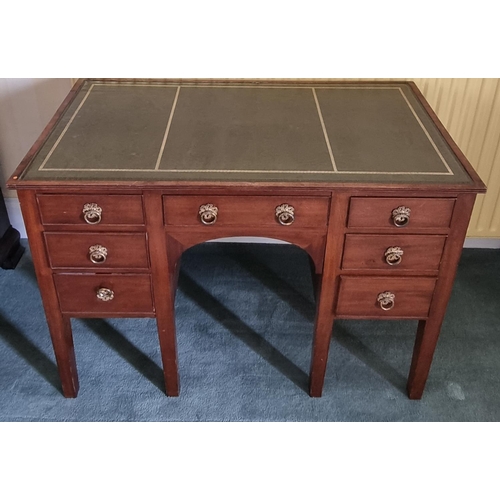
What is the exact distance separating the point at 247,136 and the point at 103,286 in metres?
0.59

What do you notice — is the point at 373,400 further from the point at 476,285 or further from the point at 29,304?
the point at 29,304

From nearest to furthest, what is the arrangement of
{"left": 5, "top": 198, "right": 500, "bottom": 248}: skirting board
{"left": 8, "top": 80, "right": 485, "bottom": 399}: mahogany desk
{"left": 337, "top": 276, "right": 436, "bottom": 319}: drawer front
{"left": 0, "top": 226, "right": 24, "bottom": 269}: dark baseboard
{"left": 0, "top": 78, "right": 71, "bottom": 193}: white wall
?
{"left": 8, "top": 80, "right": 485, "bottom": 399}: mahogany desk, {"left": 337, "top": 276, "right": 436, "bottom": 319}: drawer front, {"left": 0, "top": 78, "right": 71, "bottom": 193}: white wall, {"left": 0, "top": 226, "right": 24, "bottom": 269}: dark baseboard, {"left": 5, "top": 198, "right": 500, "bottom": 248}: skirting board

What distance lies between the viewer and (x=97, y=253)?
1554 mm

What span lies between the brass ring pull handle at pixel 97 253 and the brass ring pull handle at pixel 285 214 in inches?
18.7

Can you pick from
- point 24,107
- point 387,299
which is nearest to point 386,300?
point 387,299

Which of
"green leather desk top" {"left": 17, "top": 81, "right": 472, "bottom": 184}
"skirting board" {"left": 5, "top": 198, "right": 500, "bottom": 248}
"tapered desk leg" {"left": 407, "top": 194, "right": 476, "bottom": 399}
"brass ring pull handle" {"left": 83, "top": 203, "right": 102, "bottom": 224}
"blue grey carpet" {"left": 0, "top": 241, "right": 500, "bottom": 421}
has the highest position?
"green leather desk top" {"left": 17, "top": 81, "right": 472, "bottom": 184}

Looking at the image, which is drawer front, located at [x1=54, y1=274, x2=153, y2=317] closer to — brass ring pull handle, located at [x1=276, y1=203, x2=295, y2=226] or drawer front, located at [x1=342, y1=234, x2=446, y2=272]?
brass ring pull handle, located at [x1=276, y1=203, x2=295, y2=226]

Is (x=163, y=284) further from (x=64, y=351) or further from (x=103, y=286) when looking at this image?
(x=64, y=351)

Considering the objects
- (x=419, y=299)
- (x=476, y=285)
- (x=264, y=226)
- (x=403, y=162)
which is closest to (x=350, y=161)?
(x=403, y=162)

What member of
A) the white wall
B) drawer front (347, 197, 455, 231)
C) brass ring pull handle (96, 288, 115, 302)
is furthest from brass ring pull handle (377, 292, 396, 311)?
the white wall

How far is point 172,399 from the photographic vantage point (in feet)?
6.08

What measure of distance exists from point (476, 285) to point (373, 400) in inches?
30.7

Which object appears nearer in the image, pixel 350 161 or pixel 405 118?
pixel 350 161

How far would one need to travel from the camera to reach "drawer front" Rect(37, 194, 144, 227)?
1.46 m
